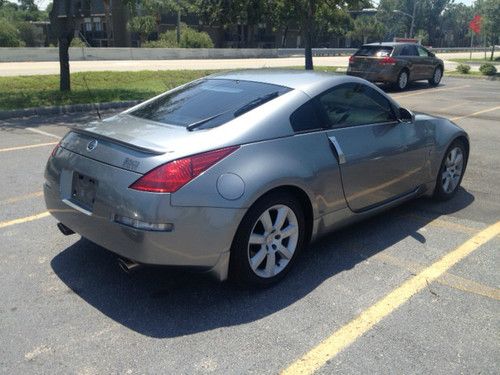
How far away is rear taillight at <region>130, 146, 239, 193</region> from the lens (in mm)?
2982

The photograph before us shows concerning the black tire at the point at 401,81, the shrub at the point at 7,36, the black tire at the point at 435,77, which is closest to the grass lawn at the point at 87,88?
the black tire at the point at 401,81

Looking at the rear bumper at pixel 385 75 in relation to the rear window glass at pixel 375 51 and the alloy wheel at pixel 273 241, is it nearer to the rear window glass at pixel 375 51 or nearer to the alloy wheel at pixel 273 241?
the rear window glass at pixel 375 51

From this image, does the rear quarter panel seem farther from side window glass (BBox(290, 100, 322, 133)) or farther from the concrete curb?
the concrete curb

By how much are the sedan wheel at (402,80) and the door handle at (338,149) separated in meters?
14.3

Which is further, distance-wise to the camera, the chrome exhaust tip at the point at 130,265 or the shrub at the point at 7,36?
the shrub at the point at 7,36

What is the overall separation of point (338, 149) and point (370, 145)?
0.45 m

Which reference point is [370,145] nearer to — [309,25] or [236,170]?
[236,170]

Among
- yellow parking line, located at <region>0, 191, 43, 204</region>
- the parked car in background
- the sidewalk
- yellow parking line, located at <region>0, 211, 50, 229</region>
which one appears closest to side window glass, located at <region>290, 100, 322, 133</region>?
yellow parking line, located at <region>0, 211, 50, 229</region>

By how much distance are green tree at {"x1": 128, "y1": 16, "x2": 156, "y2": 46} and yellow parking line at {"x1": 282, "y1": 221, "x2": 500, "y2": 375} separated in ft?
153

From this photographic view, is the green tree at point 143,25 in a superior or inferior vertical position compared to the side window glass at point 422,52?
superior

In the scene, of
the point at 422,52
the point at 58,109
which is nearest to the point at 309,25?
the point at 422,52

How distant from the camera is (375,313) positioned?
10.7 ft

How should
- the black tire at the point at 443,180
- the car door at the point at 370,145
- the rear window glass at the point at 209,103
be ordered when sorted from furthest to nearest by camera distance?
the black tire at the point at 443,180 → the car door at the point at 370,145 → the rear window glass at the point at 209,103

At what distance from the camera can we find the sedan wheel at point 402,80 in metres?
17.2
